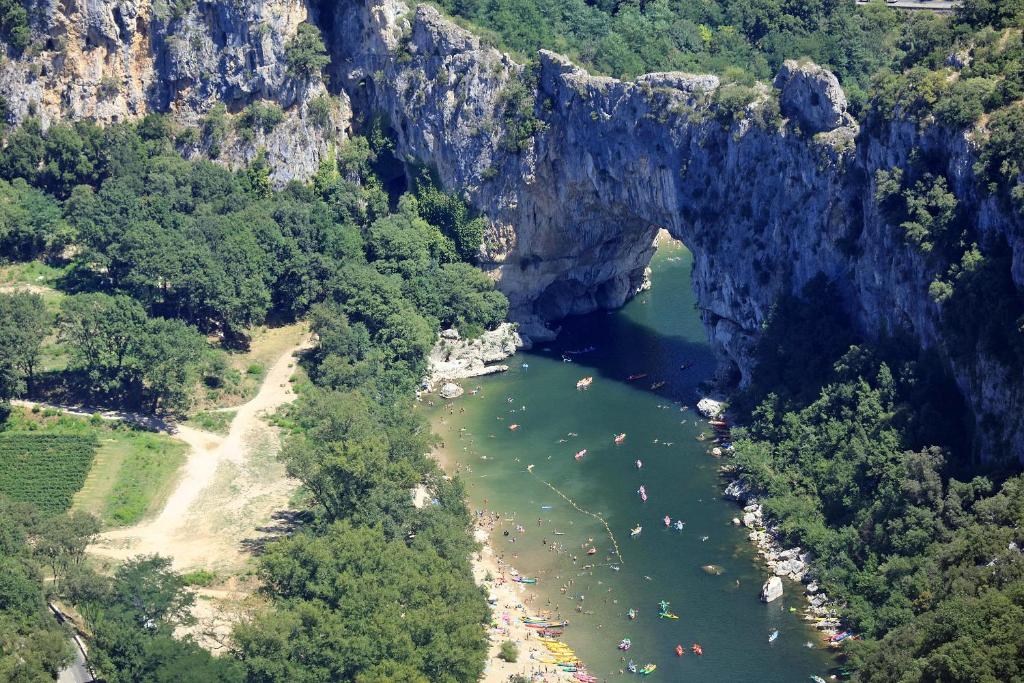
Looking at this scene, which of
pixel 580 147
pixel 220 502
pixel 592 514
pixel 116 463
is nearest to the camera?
pixel 220 502

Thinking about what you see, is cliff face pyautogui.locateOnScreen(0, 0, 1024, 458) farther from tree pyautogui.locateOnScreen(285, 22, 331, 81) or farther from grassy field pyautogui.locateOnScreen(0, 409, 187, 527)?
grassy field pyautogui.locateOnScreen(0, 409, 187, 527)

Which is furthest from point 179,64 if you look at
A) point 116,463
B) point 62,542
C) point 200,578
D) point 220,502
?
point 62,542

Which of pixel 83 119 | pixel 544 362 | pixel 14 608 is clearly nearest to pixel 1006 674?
pixel 14 608

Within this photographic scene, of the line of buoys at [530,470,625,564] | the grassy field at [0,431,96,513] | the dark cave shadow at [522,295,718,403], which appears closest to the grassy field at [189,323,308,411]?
the grassy field at [0,431,96,513]

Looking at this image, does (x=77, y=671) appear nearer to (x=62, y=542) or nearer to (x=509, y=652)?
(x=62, y=542)

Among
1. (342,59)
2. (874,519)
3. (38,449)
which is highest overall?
(342,59)

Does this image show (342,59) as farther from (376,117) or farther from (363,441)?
(363,441)

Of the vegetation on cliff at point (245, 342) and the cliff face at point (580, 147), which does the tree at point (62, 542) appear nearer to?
the vegetation on cliff at point (245, 342)
